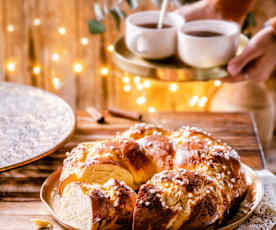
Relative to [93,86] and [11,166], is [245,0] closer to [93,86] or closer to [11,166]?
[11,166]

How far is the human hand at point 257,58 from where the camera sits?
3.39ft

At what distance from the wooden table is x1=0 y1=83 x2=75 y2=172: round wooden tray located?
0.24ft

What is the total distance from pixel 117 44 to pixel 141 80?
2.61 ft

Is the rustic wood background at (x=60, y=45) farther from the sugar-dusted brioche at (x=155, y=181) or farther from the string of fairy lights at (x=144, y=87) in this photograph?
the sugar-dusted brioche at (x=155, y=181)

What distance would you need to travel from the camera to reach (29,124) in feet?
3.11

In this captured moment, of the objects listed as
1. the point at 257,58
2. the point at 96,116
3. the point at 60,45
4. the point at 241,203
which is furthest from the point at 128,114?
the point at 60,45

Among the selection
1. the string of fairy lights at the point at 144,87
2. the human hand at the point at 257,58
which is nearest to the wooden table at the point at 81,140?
the human hand at the point at 257,58

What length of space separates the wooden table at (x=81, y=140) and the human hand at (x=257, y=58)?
0.45 feet

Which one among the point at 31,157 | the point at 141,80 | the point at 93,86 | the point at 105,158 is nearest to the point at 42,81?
the point at 93,86

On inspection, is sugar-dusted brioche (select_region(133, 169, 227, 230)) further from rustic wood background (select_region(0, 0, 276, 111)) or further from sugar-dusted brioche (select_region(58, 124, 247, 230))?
rustic wood background (select_region(0, 0, 276, 111))

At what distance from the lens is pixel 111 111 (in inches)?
46.9

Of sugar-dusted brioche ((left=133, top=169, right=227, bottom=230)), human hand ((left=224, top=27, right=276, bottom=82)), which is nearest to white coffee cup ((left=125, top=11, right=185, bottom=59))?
human hand ((left=224, top=27, right=276, bottom=82))

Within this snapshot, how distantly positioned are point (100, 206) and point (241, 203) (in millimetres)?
264

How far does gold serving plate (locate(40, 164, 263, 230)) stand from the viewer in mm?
669
